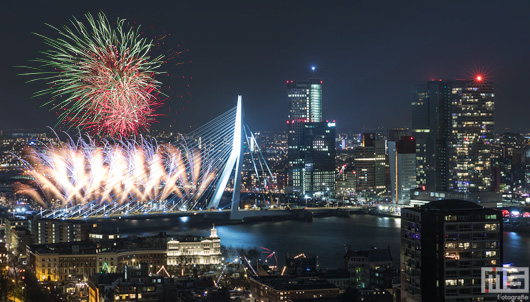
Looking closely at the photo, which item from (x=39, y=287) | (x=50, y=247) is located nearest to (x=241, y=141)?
(x=50, y=247)

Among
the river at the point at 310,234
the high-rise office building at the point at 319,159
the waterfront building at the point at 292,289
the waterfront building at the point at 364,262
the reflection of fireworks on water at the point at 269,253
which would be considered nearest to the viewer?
the waterfront building at the point at 292,289

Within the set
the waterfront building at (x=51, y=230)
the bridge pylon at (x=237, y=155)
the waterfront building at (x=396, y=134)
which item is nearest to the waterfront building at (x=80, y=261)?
the waterfront building at (x=51, y=230)

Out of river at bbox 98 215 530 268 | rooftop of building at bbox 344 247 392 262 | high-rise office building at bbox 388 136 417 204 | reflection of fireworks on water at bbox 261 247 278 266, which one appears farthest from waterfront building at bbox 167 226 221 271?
high-rise office building at bbox 388 136 417 204

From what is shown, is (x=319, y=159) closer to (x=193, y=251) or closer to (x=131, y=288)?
(x=193, y=251)

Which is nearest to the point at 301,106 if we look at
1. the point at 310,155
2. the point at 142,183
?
the point at 310,155

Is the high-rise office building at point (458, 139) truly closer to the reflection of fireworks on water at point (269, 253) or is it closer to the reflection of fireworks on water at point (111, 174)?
the reflection of fireworks on water at point (111, 174)

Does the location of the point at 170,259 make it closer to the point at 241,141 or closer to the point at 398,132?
the point at 241,141
